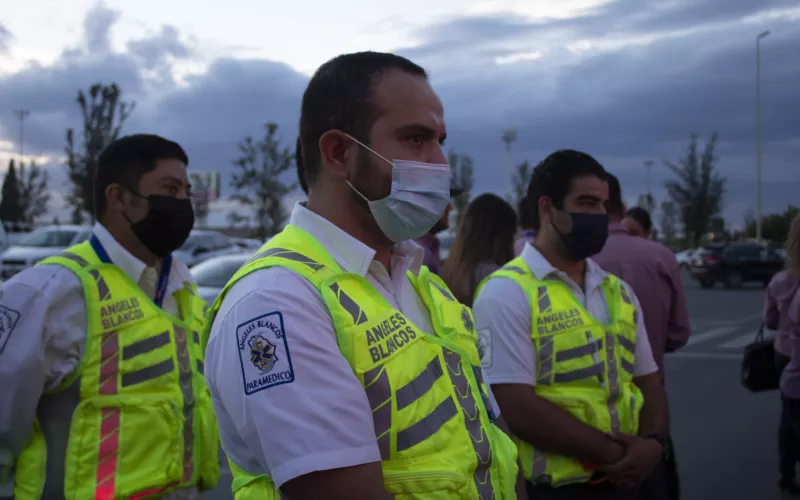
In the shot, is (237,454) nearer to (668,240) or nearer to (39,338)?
(39,338)

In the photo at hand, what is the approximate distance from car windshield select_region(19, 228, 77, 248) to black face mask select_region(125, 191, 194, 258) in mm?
20700

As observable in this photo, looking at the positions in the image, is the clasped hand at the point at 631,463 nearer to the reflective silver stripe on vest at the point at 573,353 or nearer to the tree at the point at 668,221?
the reflective silver stripe on vest at the point at 573,353

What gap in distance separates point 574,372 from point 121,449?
70.8 inches

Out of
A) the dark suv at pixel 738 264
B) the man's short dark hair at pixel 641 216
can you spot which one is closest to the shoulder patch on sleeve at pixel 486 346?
the man's short dark hair at pixel 641 216

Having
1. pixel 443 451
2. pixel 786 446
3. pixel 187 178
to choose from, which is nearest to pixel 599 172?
pixel 187 178

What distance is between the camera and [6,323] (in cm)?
280

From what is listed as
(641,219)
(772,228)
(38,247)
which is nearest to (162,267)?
(641,219)

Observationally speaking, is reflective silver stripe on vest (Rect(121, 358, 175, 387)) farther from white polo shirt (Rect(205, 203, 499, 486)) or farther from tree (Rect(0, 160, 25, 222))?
tree (Rect(0, 160, 25, 222))

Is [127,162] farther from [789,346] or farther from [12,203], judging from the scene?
[12,203]

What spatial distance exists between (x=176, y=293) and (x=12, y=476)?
94 centimetres

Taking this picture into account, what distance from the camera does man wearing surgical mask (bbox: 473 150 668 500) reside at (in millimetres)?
3146

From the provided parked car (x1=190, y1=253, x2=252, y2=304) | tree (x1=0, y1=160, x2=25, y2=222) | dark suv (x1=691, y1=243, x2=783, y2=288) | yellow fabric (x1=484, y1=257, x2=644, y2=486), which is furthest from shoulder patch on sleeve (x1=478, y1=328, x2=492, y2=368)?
tree (x1=0, y1=160, x2=25, y2=222)

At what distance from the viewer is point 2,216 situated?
4869 centimetres

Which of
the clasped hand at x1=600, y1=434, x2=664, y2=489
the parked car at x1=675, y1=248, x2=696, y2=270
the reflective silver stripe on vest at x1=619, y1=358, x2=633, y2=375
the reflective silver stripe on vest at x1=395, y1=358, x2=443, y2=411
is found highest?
the reflective silver stripe on vest at x1=395, y1=358, x2=443, y2=411
